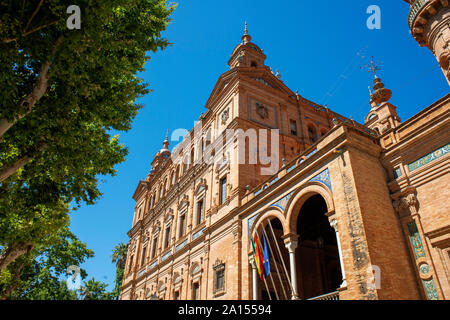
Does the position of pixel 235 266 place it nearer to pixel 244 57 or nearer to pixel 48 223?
pixel 48 223

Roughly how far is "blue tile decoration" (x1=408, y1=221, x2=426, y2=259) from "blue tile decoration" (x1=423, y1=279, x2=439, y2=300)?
0.78 m

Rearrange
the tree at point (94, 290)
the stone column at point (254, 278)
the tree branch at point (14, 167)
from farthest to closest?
the tree at point (94, 290) < the stone column at point (254, 278) < the tree branch at point (14, 167)

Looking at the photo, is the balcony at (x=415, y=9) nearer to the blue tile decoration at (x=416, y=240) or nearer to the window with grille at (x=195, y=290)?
the blue tile decoration at (x=416, y=240)

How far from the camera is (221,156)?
20844mm

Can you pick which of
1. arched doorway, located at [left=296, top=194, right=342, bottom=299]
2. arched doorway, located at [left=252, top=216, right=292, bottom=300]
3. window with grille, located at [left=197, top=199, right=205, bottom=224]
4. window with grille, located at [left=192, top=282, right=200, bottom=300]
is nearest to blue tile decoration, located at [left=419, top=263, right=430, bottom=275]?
arched doorway, located at [left=252, top=216, right=292, bottom=300]

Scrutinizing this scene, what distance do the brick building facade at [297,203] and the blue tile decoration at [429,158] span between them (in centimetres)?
4

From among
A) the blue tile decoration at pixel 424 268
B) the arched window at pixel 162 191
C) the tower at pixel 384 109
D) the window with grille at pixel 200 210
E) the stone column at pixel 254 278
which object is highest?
the arched window at pixel 162 191

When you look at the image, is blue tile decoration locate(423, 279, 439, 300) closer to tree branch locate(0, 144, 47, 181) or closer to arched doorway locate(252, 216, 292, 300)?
arched doorway locate(252, 216, 292, 300)

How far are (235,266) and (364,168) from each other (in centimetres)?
793

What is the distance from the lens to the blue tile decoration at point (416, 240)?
993 centimetres

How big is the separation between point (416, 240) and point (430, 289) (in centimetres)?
151

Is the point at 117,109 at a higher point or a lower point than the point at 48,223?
higher

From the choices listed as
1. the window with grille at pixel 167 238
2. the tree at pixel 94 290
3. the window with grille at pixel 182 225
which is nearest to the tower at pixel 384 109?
the window with grille at pixel 182 225

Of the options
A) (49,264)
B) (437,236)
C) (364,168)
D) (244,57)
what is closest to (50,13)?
(364,168)
